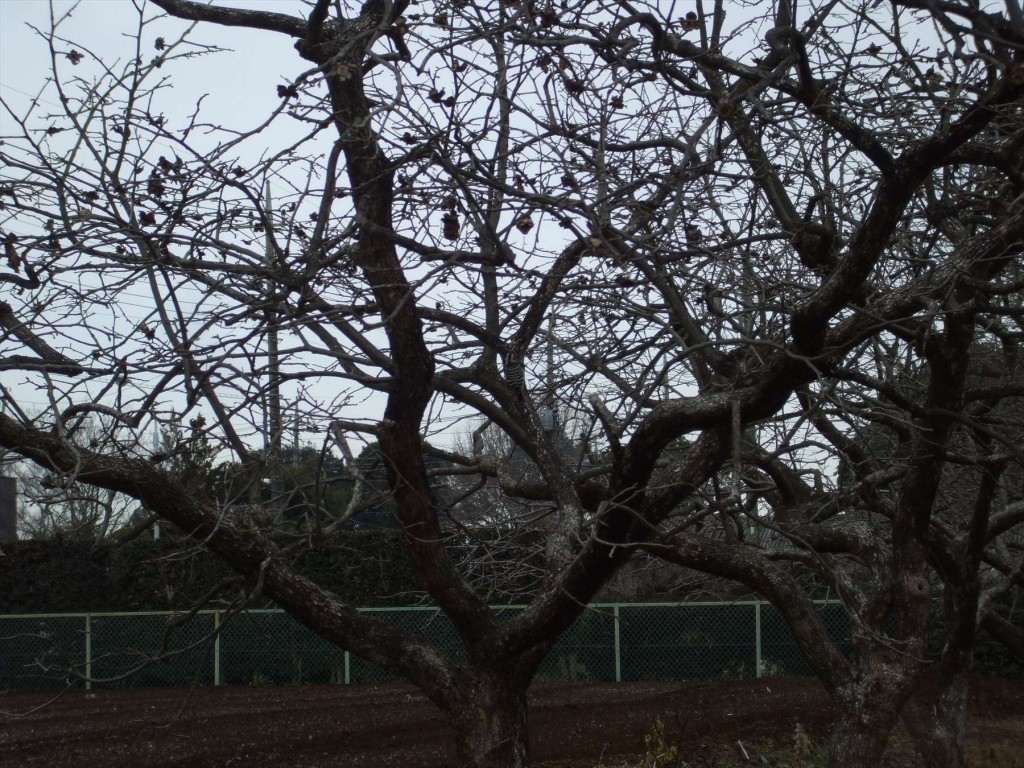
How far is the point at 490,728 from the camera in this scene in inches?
191

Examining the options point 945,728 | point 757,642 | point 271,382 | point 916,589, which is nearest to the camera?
point 271,382

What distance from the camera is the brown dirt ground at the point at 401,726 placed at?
30.5ft

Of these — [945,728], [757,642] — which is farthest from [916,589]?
[757,642]

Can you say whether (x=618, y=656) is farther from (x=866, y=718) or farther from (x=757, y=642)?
(x=866, y=718)

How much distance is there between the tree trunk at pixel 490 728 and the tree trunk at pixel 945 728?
276 cm

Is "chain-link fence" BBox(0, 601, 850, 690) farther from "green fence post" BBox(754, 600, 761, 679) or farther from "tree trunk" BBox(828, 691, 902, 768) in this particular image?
"tree trunk" BBox(828, 691, 902, 768)

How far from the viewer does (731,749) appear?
9781 millimetres

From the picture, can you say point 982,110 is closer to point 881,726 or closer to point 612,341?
point 612,341

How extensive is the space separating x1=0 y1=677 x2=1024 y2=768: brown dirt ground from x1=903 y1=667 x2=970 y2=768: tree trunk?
2084 mm

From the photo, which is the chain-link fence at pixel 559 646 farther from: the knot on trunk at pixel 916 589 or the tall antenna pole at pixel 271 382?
the tall antenna pole at pixel 271 382

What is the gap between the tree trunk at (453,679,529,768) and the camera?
189 inches

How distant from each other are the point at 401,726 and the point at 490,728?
6228 millimetres

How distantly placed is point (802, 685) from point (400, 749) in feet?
20.6

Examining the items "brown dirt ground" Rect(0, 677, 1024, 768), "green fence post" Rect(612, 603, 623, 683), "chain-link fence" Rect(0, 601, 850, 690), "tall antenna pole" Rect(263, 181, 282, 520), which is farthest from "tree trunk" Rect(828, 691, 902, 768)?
"green fence post" Rect(612, 603, 623, 683)
